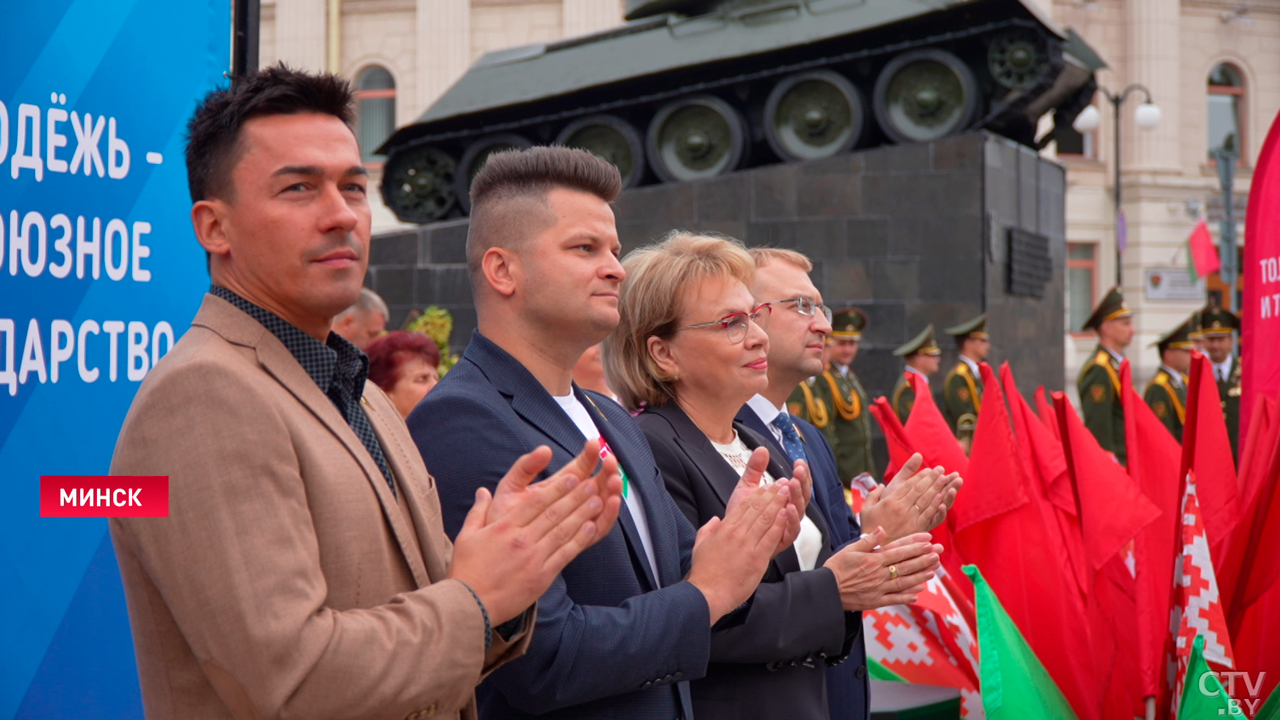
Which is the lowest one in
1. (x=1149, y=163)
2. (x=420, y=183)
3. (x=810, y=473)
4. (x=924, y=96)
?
(x=810, y=473)

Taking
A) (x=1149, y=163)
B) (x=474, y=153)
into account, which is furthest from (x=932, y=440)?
(x=1149, y=163)

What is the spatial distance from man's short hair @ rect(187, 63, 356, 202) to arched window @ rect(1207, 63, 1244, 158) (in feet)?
98.3

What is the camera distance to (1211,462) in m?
1.88

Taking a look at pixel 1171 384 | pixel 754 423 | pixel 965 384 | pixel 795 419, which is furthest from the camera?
pixel 965 384

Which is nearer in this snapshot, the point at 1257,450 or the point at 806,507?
the point at 1257,450

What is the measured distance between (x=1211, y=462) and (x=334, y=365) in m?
1.25

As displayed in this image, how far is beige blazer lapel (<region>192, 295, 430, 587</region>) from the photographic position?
1444 mm

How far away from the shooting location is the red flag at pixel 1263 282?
2.61 metres

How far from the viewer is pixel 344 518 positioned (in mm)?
1391

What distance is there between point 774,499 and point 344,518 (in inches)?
26.0

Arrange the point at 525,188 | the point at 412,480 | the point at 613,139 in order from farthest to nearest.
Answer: the point at 613,139, the point at 525,188, the point at 412,480

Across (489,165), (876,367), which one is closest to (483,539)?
(489,165)

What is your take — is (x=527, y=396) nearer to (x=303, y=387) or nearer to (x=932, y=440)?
(x=303, y=387)

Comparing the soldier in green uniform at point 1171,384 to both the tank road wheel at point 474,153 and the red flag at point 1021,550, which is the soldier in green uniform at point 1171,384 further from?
the red flag at point 1021,550
